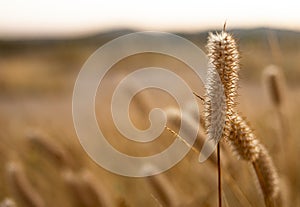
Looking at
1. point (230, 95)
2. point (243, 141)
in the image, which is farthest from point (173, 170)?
point (230, 95)

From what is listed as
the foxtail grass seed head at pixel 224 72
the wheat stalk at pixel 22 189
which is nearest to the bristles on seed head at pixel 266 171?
the foxtail grass seed head at pixel 224 72

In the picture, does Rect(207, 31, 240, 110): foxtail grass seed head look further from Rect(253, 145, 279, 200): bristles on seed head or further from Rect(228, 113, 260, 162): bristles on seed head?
Rect(253, 145, 279, 200): bristles on seed head

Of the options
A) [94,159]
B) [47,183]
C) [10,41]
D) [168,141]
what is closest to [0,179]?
[47,183]

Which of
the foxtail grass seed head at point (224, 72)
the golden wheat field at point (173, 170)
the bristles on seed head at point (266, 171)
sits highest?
the golden wheat field at point (173, 170)

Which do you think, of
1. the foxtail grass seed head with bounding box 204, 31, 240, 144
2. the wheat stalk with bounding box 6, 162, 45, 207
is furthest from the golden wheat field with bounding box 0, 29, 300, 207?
the foxtail grass seed head with bounding box 204, 31, 240, 144

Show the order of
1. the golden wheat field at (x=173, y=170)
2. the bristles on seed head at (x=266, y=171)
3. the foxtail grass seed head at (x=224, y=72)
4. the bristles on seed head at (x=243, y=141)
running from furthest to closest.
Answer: the golden wheat field at (x=173, y=170)
the bristles on seed head at (x=266, y=171)
the bristles on seed head at (x=243, y=141)
the foxtail grass seed head at (x=224, y=72)

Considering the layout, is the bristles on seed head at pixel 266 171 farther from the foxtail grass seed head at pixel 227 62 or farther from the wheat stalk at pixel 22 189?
the wheat stalk at pixel 22 189

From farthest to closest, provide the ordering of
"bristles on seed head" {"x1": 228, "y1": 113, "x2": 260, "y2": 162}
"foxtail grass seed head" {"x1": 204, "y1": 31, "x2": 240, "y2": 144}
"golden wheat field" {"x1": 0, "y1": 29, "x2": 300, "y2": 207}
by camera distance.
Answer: "golden wheat field" {"x1": 0, "y1": 29, "x2": 300, "y2": 207}, "bristles on seed head" {"x1": 228, "y1": 113, "x2": 260, "y2": 162}, "foxtail grass seed head" {"x1": 204, "y1": 31, "x2": 240, "y2": 144}

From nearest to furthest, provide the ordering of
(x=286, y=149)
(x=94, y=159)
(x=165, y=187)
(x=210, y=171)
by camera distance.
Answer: (x=165, y=187) → (x=210, y=171) → (x=286, y=149) → (x=94, y=159)

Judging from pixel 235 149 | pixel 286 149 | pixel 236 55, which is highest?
pixel 286 149

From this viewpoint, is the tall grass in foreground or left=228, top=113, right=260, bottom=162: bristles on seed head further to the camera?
left=228, top=113, right=260, bottom=162: bristles on seed head

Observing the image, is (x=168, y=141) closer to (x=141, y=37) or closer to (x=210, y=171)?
(x=141, y=37)
